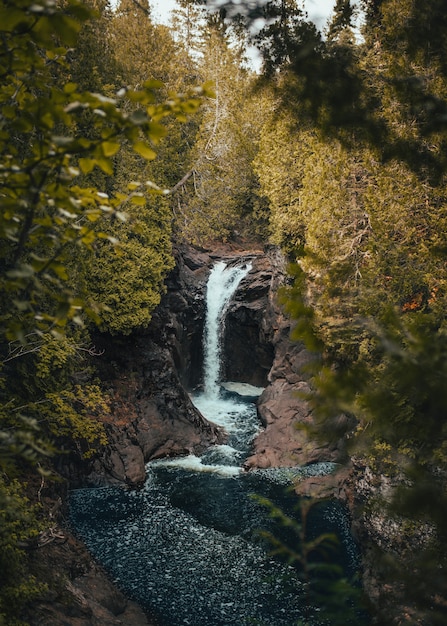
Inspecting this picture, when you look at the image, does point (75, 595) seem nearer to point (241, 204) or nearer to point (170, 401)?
point (170, 401)

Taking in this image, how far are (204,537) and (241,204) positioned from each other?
17073 millimetres

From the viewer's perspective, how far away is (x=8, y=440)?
2.73 metres

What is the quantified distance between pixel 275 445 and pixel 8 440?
16.1m

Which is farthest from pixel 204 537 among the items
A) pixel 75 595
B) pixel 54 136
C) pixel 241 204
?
pixel 241 204

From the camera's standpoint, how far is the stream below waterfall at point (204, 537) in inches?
402

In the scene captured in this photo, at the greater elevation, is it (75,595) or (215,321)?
(215,321)

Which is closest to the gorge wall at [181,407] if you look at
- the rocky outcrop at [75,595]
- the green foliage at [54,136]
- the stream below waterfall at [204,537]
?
the rocky outcrop at [75,595]

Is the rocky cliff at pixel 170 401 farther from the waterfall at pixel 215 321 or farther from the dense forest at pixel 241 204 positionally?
the dense forest at pixel 241 204

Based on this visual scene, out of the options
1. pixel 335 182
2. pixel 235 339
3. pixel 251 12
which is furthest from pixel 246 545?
pixel 235 339

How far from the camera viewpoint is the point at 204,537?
12.8 metres

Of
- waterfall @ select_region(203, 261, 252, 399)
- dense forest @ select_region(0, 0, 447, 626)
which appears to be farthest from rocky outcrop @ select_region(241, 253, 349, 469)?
dense forest @ select_region(0, 0, 447, 626)

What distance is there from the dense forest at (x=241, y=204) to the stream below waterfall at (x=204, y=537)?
2.50m

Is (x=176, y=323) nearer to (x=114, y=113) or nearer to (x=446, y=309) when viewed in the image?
(x=446, y=309)

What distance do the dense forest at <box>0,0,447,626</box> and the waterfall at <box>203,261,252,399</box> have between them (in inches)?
154
